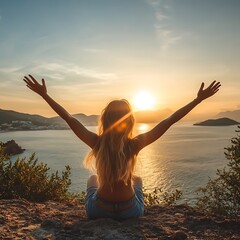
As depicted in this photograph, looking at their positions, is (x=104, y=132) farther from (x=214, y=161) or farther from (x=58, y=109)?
(x=214, y=161)

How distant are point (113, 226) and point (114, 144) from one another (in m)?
1.47

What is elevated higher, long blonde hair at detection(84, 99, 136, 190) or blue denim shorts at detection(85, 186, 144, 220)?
long blonde hair at detection(84, 99, 136, 190)

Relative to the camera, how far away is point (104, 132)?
15.2 feet

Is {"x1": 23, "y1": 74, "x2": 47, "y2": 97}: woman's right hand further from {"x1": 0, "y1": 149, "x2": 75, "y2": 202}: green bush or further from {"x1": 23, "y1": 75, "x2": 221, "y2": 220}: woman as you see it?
{"x1": 0, "y1": 149, "x2": 75, "y2": 202}: green bush

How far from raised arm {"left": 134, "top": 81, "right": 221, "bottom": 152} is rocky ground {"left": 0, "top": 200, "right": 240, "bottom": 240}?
4.63ft

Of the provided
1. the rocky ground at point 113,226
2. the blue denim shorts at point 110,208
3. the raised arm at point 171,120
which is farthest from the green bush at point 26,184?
the raised arm at point 171,120

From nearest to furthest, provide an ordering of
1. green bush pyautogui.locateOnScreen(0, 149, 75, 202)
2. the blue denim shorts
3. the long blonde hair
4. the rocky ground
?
the long blonde hair
the rocky ground
the blue denim shorts
green bush pyautogui.locateOnScreen(0, 149, 75, 202)

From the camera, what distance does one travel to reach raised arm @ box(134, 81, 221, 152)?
4680 mm

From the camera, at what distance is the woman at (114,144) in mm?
4590

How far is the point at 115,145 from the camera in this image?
15.0ft

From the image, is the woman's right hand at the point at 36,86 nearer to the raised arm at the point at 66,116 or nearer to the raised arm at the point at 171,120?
the raised arm at the point at 66,116

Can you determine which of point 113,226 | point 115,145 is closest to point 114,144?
point 115,145

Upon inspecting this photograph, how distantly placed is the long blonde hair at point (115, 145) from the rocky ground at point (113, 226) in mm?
849

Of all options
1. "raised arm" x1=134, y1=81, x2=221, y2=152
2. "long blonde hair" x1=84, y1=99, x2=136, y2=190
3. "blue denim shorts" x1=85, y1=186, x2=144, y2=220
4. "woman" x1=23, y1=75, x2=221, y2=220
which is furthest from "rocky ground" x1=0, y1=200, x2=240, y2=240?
"raised arm" x1=134, y1=81, x2=221, y2=152
